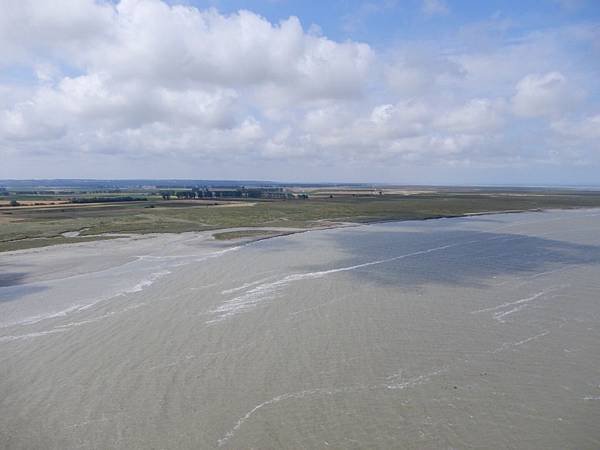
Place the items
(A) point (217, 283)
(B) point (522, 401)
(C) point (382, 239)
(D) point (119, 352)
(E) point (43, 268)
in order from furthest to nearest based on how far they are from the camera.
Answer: (C) point (382, 239) → (E) point (43, 268) → (A) point (217, 283) → (D) point (119, 352) → (B) point (522, 401)

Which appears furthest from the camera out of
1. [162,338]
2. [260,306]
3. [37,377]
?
[260,306]

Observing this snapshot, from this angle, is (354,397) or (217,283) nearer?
(354,397)

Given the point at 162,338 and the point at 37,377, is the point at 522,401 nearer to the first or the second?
the point at 162,338

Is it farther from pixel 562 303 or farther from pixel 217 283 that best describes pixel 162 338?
→ pixel 562 303

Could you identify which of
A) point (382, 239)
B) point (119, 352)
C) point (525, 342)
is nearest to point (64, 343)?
point (119, 352)

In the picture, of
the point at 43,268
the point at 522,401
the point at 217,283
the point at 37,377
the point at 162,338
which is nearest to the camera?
the point at 522,401

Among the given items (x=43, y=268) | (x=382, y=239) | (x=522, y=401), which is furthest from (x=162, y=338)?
(x=382, y=239)
